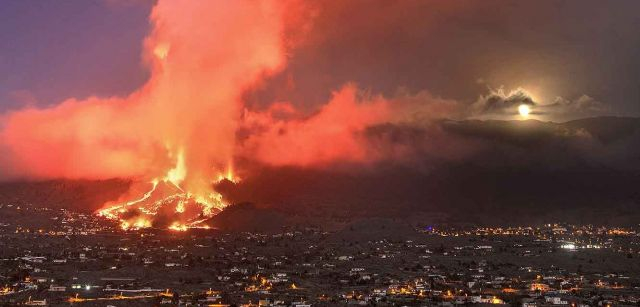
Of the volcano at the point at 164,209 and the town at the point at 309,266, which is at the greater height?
the volcano at the point at 164,209

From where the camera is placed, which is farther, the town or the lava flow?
the lava flow

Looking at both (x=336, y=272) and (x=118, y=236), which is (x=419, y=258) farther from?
(x=118, y=236)

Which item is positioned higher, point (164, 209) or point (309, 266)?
point (164, 209)

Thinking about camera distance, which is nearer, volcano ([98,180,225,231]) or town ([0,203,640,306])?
town ([0,203,640,306])

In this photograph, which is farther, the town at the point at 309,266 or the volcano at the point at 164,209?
the volcano at the point at 164,209

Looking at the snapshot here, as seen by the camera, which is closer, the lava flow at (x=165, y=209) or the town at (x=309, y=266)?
the town at (x=309, y=266)

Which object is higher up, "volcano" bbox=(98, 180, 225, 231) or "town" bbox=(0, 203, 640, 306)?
"volcano" bbox=(98, 180, 225, 231)

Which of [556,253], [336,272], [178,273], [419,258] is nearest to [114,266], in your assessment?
[178,273]

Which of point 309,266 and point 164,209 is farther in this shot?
point 164,209
